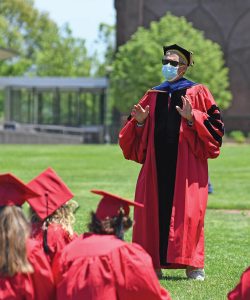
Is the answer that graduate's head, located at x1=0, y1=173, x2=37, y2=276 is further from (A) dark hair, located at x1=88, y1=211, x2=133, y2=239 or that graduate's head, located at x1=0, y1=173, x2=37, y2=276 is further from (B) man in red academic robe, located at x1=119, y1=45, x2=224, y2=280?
(B) man in red academic robe, located at x1=119, y1=45, x2=224, y2=280

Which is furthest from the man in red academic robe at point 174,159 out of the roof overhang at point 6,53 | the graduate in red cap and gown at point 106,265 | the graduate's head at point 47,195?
the roof overhang at point 6,53

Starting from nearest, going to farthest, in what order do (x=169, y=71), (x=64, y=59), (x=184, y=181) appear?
(x=184, y=181) < (x=169, y=71) < (x=64, y=59)

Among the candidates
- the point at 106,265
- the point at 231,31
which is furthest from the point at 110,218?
the point at 231,31

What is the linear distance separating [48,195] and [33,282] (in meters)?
0.76

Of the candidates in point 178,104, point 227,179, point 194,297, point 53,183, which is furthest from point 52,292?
point 227,179

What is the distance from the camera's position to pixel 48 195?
20.6 feet

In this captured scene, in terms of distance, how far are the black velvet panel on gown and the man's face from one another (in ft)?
0.66

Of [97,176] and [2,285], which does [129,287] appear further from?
→ [97,176]

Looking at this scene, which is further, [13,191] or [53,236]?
[53,236]

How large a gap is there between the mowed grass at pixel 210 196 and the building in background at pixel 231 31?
25.7 meters

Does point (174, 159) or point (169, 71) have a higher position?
point (169, 71)

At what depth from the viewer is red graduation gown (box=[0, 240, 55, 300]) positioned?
5648 mm

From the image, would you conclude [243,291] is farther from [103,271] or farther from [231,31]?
[231,31]

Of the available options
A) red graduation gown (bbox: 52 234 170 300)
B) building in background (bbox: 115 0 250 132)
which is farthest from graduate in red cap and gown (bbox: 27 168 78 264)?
building in background (bbox: 115 0 250 132)
